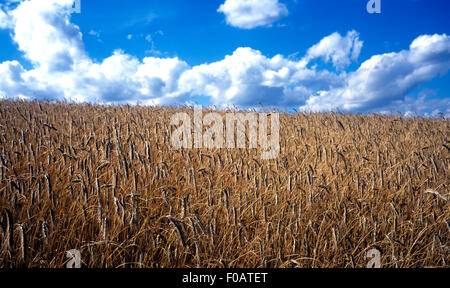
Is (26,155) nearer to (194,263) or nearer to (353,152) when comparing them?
(194,263)

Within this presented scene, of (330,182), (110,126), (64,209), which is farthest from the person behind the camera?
(110,126)

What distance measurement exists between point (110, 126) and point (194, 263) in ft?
11.8

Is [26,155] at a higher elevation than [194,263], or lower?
higher

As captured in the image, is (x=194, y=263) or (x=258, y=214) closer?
(x=194, y=263)

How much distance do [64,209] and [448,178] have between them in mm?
3831

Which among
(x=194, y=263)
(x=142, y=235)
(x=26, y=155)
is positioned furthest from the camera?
(x=26, y=155)

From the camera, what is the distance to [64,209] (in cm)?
186
